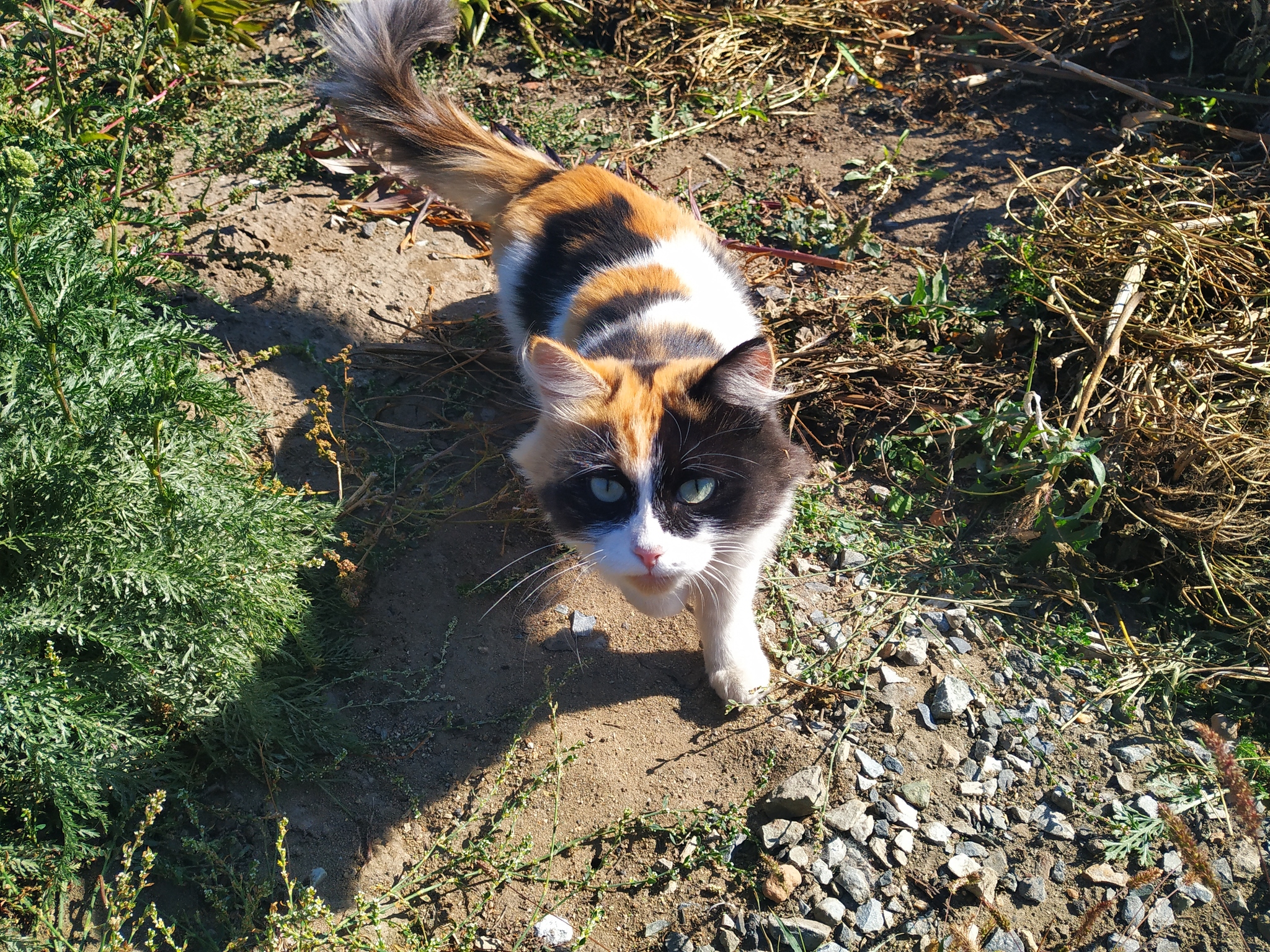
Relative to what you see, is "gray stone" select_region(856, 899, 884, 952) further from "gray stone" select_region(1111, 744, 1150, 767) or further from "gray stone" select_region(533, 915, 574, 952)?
"gray stone" select_region(1111, 744, 1150, 767)

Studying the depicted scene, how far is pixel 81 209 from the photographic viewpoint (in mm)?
2529

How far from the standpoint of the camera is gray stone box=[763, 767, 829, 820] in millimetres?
2258

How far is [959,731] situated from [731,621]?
0.75 m

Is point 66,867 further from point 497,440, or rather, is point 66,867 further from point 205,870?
point 497,440

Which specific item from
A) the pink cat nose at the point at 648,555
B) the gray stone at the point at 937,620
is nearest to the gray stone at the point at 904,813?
the gray stone at the point at 937,620

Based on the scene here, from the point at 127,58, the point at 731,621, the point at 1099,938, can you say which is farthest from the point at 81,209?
the point at 1099,938

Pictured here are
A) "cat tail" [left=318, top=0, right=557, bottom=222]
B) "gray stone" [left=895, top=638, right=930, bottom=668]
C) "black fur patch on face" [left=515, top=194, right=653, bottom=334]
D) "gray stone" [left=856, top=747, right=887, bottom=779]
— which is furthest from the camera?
"cat tail" [left=318, top=0, right=557, bottom=222]

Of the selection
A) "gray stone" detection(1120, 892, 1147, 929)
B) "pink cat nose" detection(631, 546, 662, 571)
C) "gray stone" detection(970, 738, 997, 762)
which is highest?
"pink cat nose" detection(631, 546, 662, 571)

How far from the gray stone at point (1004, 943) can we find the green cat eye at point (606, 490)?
1396mm

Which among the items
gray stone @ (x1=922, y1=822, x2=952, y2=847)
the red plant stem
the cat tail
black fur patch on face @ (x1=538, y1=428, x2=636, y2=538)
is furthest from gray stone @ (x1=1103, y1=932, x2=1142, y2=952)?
the cat tail

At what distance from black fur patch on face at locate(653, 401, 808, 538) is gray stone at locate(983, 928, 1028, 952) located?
1.14m

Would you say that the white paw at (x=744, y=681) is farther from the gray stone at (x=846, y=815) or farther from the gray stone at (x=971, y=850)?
the gray stone at (x=971, y=850)

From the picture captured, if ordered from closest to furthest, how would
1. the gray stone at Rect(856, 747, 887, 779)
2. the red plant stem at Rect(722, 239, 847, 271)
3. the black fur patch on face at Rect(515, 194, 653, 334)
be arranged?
1. the gray stone at Rect(856, 747, 887, 779)
2. the black fur patch on face at Rect(515, 194, 653, 334)
3. the red plant stem at Rect(722, 239, 847, 271)

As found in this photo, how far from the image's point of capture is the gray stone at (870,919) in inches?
82.6
